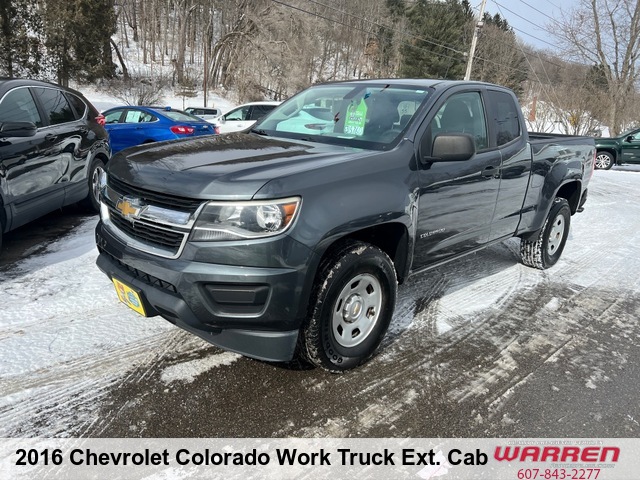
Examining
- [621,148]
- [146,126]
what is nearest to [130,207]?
[146,126]

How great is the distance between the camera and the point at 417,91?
3570 millimetres

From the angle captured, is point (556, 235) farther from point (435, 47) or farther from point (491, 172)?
point (435, 47)

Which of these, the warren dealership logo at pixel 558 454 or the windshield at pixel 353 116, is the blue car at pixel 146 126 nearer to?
the windshield at pixel 353 116

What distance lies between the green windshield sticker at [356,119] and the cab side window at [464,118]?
1.67 feet

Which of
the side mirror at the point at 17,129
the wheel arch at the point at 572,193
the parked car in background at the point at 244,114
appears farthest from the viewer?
the parked car in background at the point at 244,114

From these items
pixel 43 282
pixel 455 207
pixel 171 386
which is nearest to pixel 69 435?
pixel 171 386

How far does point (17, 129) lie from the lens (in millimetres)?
4348

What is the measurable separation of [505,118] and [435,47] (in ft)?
149

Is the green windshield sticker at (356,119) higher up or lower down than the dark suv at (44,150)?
higher up

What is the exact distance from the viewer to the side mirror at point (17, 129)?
4250 millimetres

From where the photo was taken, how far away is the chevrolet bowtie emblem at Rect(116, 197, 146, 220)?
2674mm

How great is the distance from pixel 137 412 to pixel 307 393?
94 cm

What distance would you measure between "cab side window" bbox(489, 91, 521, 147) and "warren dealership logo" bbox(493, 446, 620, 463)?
2469 millimetres

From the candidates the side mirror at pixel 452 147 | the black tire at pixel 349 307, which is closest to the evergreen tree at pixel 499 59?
the side mirror at pixel 452 147
